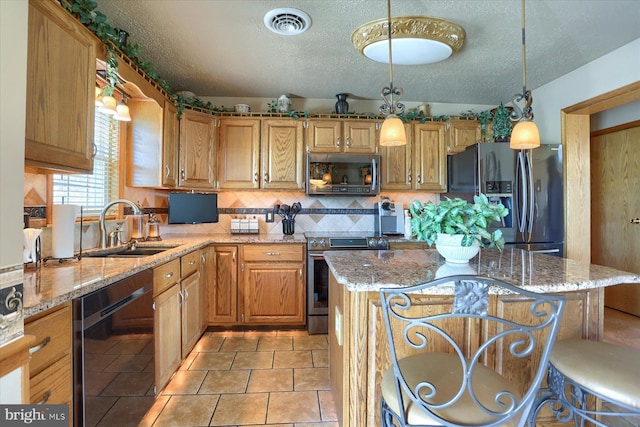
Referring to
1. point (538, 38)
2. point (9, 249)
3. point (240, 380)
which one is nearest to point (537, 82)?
point (538, 38)

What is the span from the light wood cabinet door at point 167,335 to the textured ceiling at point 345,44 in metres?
1.82

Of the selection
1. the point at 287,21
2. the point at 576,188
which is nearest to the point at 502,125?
the point at 576,188

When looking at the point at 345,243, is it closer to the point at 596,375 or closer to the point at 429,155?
the point at 429,155

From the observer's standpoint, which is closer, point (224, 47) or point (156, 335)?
point (156, 335)

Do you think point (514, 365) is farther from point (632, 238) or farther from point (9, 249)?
point (632, 238)

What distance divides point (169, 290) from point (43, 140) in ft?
3.72

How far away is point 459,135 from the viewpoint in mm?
3553

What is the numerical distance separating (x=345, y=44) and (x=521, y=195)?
214cm

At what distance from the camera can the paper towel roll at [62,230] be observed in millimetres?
1687

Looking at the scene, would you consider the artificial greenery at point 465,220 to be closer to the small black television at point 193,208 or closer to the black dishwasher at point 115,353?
the black dishwasher at point 115,353

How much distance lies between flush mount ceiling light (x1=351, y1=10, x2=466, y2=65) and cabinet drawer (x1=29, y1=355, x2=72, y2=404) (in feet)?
7.88

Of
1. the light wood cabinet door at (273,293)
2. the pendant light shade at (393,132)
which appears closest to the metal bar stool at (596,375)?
the pendant light shade at (393,132)

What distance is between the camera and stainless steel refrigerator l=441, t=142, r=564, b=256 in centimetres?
301

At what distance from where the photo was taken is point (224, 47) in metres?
2.51
